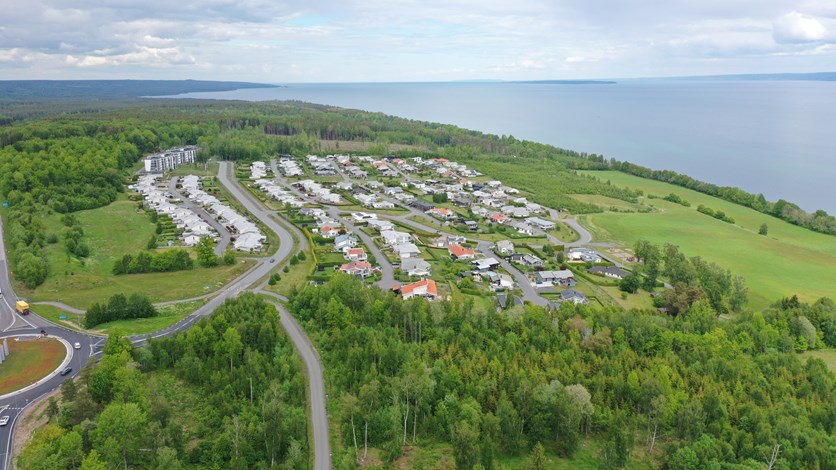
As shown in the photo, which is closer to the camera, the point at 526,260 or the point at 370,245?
the point at 526,260

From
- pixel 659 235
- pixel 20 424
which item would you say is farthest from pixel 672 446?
pixel 659 235

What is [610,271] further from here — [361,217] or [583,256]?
[361,217]

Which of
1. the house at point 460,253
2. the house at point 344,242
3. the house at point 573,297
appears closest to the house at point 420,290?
the house at point 460,253

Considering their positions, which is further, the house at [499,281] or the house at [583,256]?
the house at [583,256]

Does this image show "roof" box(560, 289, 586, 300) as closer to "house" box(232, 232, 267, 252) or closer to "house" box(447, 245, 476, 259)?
"house" box(447, 245, 476, 259)

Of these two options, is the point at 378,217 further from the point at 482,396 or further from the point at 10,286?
the point at 482,396

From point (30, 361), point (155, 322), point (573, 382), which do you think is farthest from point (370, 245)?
point (573, 382)

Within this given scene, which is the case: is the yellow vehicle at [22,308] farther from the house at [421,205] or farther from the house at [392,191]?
the house at [392,191]
